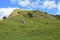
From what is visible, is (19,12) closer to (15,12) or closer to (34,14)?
(15,12)

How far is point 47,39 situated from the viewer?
54.1 m

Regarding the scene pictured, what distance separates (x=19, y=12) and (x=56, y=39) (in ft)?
374

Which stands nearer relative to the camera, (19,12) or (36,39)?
(36,39)

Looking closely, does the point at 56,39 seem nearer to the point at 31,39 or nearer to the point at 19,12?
the point at 31,39

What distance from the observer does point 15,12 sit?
16675 cm

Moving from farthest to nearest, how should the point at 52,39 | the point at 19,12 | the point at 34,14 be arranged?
the point at 34,14 → the point at 19,12 → the point at 52,39

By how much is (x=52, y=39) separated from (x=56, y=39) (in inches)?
45.3

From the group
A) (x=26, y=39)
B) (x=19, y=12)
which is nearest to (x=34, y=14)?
(x=19, y=12)

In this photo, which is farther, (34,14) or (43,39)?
(34,14)

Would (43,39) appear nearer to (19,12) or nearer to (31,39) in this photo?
(31,39)

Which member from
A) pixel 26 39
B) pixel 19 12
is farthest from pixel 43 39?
pixel 19 12

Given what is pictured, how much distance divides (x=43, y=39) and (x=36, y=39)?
1887mm

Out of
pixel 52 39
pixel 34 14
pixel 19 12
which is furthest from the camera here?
pixel 34 14

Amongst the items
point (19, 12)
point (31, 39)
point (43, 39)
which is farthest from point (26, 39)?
point (19, 12)
